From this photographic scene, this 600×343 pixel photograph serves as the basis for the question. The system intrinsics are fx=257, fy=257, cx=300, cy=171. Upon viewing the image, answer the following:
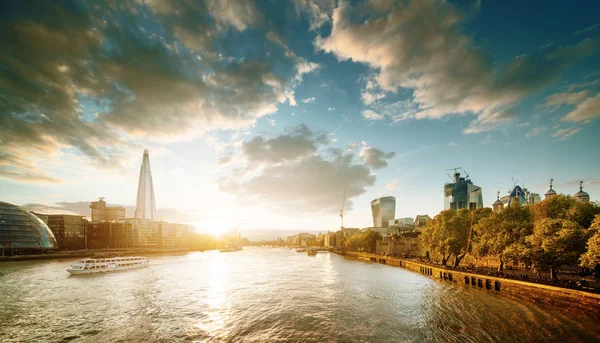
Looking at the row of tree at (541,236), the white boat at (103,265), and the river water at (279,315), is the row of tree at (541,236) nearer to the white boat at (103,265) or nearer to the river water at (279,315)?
the river water at (279,315)

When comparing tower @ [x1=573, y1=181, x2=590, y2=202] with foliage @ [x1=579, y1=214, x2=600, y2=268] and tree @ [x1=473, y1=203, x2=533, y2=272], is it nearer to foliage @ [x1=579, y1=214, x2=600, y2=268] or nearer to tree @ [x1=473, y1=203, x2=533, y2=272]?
tree @ [x1=473, y1=203, x2=533, y2=272]

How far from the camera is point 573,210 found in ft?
147

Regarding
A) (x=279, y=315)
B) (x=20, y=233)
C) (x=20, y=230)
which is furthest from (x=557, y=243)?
(x=20, y=230)

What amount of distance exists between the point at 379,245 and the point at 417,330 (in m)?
142

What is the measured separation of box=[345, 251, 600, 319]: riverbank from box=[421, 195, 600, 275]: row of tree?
375 centimetres

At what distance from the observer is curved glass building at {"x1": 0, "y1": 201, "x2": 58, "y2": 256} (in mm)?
129500

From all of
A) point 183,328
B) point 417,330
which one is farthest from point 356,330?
point 183,328

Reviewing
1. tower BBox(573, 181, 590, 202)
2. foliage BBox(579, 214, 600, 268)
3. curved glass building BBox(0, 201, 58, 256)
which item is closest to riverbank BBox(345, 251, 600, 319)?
foliage BBox(579, 214, 600, 268)

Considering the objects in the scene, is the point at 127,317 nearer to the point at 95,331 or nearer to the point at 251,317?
the point at 95,331

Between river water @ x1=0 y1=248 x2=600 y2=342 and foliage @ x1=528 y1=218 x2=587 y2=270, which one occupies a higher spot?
foliage @ x1=528 y1=218 x2=587 y2=270

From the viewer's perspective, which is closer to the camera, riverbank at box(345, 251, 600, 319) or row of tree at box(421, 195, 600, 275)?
riverbank at box(345, 251, 600, 319)

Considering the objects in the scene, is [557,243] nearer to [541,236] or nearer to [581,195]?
[541,236]

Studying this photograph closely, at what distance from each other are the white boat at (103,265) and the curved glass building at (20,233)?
75.0 m

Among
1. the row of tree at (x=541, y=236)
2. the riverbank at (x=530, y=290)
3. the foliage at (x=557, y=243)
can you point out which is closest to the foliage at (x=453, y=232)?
the row of tree at (x=541, y=236)
